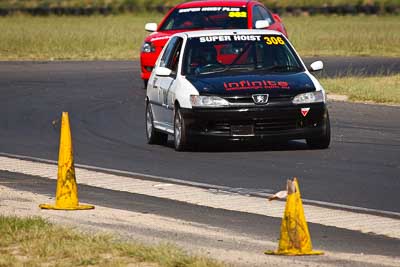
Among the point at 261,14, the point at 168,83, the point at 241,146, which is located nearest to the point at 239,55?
the point at 168,83

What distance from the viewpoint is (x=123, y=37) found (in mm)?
44906

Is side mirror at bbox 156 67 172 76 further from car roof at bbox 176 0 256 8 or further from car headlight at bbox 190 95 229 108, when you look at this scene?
car roof at bbox 176 0 256 8

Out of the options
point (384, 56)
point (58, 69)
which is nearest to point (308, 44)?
point (384, 56)

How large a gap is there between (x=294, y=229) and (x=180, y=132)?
746 cm

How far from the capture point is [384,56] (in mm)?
37375

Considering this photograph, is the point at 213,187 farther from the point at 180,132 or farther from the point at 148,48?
the point at 148,48

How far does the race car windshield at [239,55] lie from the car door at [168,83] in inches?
10.4

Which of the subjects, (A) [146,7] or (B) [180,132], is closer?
(B) [180,132]

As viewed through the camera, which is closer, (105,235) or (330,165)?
(105,235)

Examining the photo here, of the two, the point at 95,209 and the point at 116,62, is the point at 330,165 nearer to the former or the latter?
the point at 95,209

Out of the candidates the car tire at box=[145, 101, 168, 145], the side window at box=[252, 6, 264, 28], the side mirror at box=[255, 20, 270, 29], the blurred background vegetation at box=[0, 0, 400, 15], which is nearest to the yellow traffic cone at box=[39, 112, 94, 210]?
the car tire at box=[145, 101, 168, 145]

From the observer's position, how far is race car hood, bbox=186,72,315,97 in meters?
16.2

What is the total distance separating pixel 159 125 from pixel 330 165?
3.22 meters

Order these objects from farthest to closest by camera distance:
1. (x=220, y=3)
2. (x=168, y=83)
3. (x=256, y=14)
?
(x=256, y=14) < (x=220, y=3) < (x=168, y=83)
